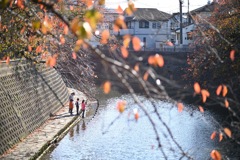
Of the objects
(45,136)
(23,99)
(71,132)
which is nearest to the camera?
(45,136)

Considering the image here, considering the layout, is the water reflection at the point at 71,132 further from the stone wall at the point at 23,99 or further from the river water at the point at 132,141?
the stone wall at the point at 23,99

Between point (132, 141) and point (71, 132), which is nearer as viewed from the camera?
point (132, 141)

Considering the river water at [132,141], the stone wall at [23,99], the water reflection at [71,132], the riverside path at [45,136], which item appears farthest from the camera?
the water reflection at [71,132]

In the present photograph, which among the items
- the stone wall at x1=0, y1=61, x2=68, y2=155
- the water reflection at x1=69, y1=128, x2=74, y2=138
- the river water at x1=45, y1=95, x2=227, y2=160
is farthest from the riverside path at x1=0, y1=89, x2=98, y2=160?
the river water at x1=45, y1=95, x2=227, y2=160

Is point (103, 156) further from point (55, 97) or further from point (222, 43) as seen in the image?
point (55, 97)

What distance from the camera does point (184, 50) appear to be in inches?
2167

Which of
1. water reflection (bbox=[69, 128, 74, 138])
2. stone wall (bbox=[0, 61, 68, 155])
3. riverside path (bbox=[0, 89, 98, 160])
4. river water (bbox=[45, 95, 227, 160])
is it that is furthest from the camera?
water reflection (bbox=[69, 128, 74, 138])

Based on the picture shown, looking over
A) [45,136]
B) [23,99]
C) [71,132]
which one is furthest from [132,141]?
[23,99]

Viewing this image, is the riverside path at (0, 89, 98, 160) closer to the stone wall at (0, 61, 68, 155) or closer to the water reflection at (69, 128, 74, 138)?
the water reflection at (69, 128, 74, 138)

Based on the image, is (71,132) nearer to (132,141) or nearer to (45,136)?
(45,136)

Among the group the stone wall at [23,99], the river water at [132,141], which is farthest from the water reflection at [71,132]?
Answer: the stone wall at [23,99]

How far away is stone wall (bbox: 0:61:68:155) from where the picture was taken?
18967 mm

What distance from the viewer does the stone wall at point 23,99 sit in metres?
19.0

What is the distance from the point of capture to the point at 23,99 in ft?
73.4
